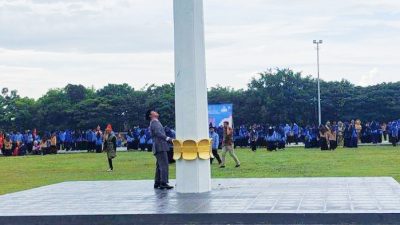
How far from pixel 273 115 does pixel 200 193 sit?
178 ft

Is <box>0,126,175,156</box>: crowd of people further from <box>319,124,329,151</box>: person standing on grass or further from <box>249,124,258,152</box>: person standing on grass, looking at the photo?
<box>319,124,329,151</box>: person standing on grass

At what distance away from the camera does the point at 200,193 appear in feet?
48.3

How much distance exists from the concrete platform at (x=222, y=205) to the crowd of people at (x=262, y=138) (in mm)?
24377

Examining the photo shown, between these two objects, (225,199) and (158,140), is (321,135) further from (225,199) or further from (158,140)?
(225,199)

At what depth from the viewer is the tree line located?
6681 cm

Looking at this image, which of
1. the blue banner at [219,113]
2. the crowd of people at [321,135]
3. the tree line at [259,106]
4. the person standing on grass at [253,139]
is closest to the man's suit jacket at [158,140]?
the crowd of people at [321,135]

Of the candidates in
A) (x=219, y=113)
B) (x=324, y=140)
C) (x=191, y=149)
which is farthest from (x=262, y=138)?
(x=191, y=149)

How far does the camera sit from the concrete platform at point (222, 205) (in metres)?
11.0

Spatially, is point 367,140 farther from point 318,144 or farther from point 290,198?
point 290,198

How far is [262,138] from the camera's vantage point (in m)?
45.6

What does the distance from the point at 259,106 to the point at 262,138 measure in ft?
78.1

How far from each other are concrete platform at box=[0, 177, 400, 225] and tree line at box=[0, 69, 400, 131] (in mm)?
48858

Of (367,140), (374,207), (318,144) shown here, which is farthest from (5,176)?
(367,140)

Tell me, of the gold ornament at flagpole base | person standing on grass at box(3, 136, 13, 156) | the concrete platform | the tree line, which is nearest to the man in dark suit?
the concrete platform
